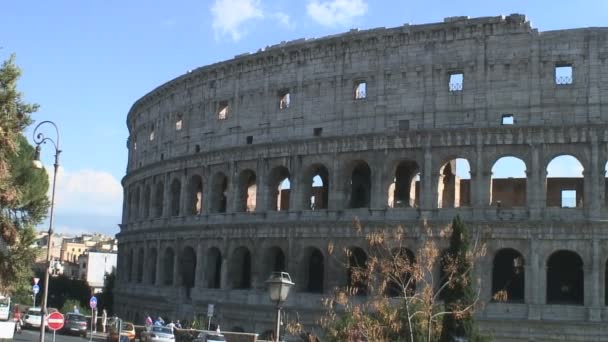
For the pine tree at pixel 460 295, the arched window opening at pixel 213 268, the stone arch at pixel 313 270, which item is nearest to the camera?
the pine tree at pixel 460 295

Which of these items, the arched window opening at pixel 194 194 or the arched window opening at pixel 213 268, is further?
the arched window opening at pixel 194 194

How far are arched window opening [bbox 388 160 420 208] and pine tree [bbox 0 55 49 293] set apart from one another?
15.9m

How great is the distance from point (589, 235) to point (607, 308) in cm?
284

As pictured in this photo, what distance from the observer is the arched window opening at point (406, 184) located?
1471 inches

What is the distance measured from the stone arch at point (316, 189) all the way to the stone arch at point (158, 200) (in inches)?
440

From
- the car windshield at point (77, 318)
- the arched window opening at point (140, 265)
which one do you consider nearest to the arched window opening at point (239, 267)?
the car windshield at point (77, 318)

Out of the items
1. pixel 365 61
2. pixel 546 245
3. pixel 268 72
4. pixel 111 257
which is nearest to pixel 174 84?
pixel 268 72

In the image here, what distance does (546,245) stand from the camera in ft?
103

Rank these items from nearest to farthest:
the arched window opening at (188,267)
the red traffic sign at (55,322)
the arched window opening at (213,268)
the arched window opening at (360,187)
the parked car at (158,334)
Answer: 1. the red traffic sign at (55,322)
2. the parked car at (158,334)
3. the arched window opening at (360,187)
4. the arched window opening at (213,268)
5. the arched window opening at (188,267)

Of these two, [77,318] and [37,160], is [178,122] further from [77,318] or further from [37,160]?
[37,160]

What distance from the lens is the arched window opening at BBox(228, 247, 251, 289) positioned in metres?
40.2

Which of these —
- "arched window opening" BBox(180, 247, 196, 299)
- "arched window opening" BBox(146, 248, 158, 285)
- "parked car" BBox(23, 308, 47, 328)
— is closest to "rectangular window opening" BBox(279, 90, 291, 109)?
"arched window opening" BBox(180, 247, 196, 299)

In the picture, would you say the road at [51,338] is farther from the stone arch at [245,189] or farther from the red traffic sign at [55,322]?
the red traffic sign at [55,322]

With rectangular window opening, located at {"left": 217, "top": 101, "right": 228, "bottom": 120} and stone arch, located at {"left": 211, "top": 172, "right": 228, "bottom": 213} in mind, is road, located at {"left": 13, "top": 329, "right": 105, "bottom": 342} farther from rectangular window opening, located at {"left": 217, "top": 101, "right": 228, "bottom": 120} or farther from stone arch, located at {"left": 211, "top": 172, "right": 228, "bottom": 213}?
rectangular window opening, located at {"left": 217, "top": 101, "right": 228, "bottom": 120}
